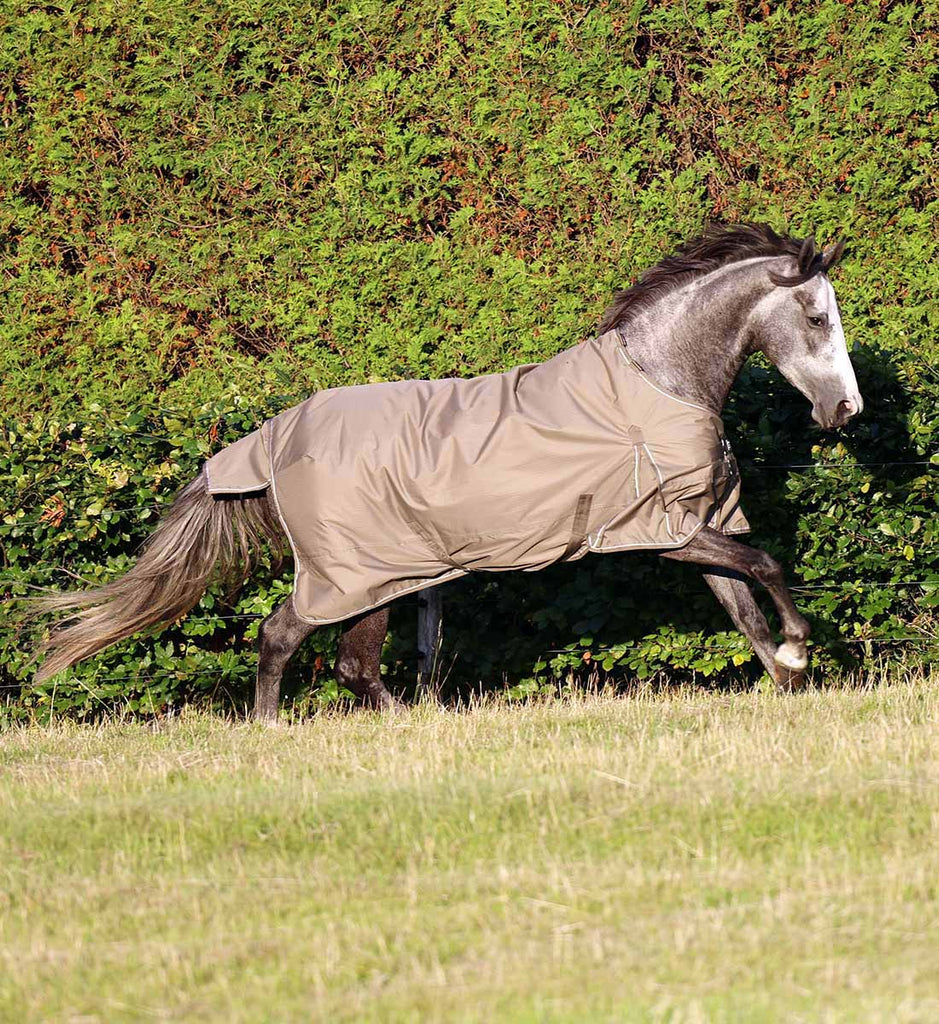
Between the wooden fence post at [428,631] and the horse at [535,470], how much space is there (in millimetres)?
815

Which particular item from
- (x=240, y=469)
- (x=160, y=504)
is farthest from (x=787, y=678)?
(x=160, y=504)

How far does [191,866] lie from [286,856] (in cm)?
26

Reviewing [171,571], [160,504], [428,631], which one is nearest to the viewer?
[171,571]

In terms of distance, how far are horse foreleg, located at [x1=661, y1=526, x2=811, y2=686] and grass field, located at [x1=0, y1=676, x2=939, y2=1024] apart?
1.20 feet

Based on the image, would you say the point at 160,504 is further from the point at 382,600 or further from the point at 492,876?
the point at 492,876

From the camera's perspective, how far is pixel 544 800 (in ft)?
14.5

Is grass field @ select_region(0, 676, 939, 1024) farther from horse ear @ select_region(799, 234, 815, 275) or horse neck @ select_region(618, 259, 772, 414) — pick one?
horse ear @ select_region(799, 234, 815, 275)

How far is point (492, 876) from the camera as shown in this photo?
12.5 feet

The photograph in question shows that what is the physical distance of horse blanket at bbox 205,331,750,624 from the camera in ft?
18.8

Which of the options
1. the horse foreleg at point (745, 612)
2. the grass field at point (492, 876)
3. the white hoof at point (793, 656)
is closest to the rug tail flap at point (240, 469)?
the grass field at point (492, 876)

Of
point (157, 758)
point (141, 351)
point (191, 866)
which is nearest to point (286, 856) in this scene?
point (191, 866)

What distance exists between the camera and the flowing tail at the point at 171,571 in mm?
6281

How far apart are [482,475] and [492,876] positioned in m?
2.33

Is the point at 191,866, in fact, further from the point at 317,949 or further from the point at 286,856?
the point at 317,949
